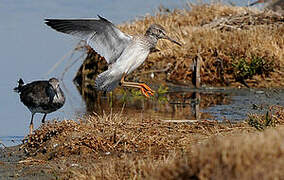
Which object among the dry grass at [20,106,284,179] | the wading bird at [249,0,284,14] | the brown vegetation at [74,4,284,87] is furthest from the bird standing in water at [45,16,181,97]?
the wading bird at [249,0,284,14]

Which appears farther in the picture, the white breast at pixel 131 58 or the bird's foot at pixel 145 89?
the bird's foot at pixel 145 89

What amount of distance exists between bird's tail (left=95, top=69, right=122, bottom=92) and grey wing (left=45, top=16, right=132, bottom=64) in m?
0.36

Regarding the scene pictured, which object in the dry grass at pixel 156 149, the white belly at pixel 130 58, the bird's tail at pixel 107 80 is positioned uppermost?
the white belly at pixel 130 58

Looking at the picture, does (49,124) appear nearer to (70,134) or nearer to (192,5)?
(70,134)

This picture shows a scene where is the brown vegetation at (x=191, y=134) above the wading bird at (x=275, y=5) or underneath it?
underneath

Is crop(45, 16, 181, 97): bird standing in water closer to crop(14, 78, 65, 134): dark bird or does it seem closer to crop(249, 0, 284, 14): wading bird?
crop(14, 78, 65, 134): dark bird

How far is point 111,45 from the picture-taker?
831cm

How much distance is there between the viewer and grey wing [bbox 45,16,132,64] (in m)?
7.89

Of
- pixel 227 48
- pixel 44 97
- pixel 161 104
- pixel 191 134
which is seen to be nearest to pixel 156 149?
pixel 191 134

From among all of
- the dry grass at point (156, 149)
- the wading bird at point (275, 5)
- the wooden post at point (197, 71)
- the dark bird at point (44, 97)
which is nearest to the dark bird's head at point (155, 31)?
the dry grass at point (156, 149)

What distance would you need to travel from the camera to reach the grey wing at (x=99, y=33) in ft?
25.9

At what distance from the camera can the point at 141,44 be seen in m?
8.17

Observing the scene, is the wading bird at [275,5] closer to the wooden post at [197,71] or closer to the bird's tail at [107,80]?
the wooden post at [197,71]

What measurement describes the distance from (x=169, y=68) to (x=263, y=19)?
4.44 meters
